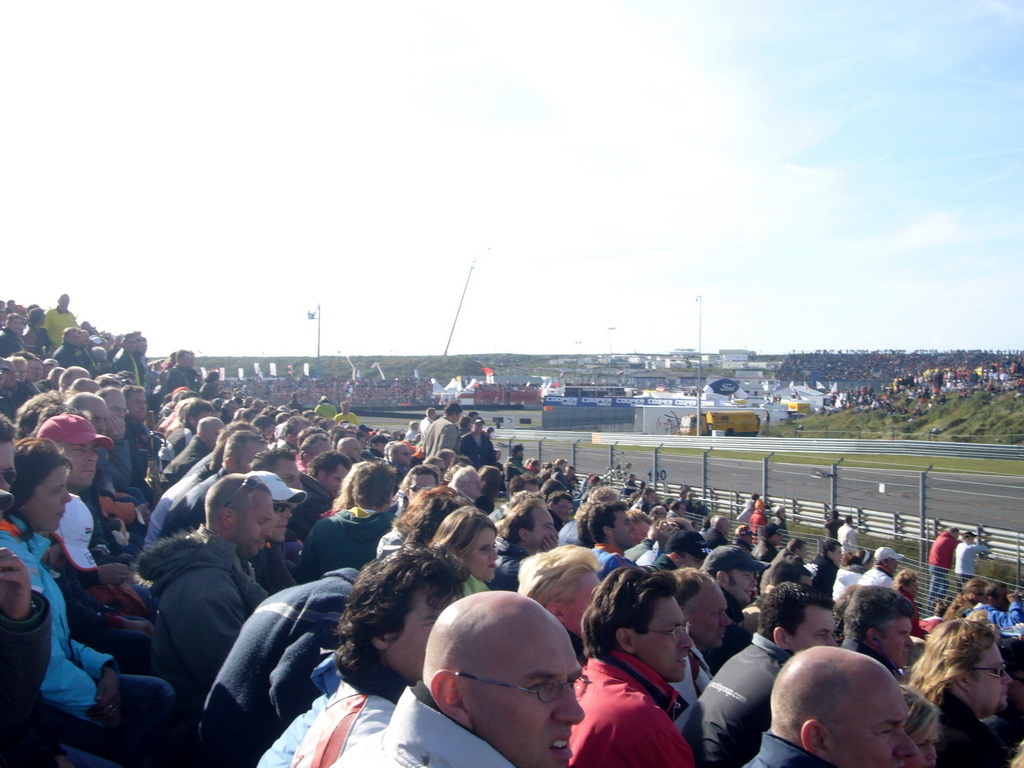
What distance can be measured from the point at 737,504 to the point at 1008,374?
42083mm

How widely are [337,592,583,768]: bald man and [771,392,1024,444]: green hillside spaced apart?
134 ft

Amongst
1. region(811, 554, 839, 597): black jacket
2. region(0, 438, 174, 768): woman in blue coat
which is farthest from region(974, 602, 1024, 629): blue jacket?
region(0, 438, 174, 768): woman in blue coat

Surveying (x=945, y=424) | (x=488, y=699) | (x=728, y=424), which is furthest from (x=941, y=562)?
(x=728, y=424)

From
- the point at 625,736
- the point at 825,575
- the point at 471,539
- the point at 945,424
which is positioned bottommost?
the point at 945,424

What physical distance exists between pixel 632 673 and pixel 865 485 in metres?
23.1

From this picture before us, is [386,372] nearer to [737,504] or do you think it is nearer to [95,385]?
[737,504]

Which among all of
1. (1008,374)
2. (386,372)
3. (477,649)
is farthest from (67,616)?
(386,372)

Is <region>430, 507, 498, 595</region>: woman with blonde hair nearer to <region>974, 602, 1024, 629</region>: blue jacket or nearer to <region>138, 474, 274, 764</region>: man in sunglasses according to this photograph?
<region>138, 474, 274, 764</region>: man in sunglasses

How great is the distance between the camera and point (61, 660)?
3361 mm

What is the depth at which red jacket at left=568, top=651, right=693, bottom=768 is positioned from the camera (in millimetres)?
2734

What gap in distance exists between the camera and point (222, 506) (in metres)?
3.98

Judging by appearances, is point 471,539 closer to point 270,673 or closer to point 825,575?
point 270,673

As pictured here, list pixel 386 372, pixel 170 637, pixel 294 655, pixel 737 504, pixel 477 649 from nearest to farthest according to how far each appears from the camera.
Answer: pixel 477 649
pixel 294 655
pixel 170 637
pixel 737 504
pixel 386 372

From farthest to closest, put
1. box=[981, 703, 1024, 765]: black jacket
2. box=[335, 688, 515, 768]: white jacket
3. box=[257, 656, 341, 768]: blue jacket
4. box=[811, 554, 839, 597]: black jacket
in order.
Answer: box=[811, 554, 839, 597]: black jacket < box=[981, 703, 1024, 765]: black jacket < box=[257, 656, 341, 768]: blue jacket < box=[335, 688, 515, 768]: white jacket
